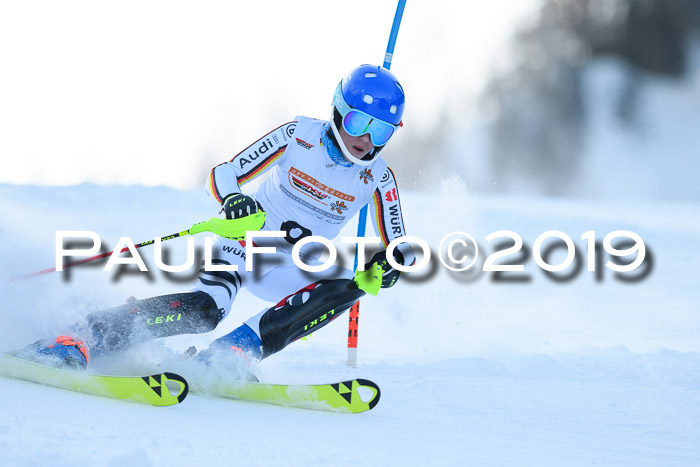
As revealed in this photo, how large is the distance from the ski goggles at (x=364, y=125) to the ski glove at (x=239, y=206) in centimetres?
61

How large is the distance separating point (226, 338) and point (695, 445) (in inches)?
79.5

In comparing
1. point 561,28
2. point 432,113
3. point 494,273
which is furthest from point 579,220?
point 432,113

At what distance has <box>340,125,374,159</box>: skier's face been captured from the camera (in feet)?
12.0

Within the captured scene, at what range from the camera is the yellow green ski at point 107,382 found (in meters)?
2.85

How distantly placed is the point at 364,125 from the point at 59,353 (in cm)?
168

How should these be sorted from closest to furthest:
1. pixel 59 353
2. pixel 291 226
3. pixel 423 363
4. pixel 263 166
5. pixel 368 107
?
pixel 59 353, pixel 368 107, pixel 263 166, pixel 291 226, pixel 423 363

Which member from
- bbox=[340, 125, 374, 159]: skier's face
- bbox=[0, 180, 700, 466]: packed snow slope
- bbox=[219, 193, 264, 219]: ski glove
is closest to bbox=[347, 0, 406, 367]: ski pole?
bbox=[0, 180, 700, 466]: packed snow slope

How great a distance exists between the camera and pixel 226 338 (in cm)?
347

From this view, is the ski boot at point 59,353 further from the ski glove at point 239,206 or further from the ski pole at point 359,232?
the ski pole at point 359,232

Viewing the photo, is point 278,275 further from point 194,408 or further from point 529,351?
point 529,351

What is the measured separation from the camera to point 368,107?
3586 millimetres

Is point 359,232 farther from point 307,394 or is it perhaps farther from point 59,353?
point 59,353

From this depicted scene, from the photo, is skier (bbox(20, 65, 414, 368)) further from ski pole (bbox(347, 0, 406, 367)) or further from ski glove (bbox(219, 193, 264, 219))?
ski pole (bbox(347, 0, 406, 367))

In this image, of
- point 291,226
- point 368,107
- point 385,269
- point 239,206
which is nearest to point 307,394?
point 385,269
